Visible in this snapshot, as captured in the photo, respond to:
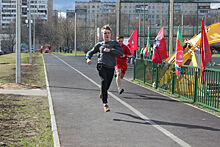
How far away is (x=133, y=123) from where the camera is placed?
22.9 ft

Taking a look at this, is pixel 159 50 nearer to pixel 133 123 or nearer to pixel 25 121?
pixel 133 123

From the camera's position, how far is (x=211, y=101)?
9070mm

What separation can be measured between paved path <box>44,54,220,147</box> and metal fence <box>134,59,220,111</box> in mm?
527

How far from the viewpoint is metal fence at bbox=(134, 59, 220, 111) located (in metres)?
8.93

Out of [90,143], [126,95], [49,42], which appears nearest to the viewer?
[90,143]

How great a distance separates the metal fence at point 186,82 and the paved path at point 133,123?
1.73 ft

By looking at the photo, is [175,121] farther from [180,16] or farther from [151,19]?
[180,16]

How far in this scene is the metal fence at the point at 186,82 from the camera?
893cm

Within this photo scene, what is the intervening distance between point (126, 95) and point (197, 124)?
4215mm

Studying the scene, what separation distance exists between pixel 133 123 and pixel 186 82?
4.09 meters

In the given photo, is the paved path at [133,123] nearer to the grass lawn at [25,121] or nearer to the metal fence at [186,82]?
the grass lawn at [25,121]

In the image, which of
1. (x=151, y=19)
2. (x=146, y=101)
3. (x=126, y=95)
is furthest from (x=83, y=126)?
(x=151, y=19)

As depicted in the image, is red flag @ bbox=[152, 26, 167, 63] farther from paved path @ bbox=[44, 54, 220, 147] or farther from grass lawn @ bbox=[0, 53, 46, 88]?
grass lawn @ bbox=[0, 53, 46, 88]

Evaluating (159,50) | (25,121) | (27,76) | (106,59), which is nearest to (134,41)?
(159,50)
